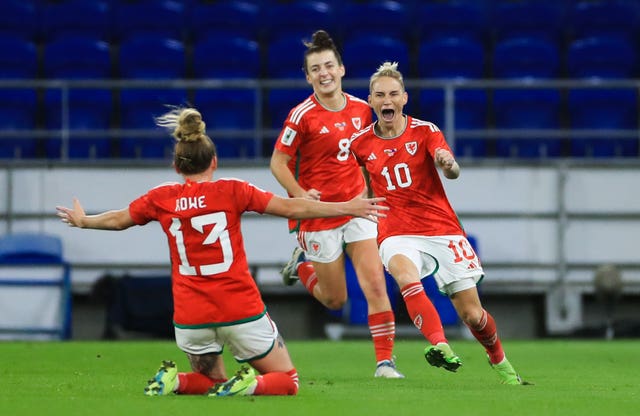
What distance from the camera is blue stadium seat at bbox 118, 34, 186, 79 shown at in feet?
53.5

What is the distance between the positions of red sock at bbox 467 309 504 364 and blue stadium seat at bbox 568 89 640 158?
771 centimetres

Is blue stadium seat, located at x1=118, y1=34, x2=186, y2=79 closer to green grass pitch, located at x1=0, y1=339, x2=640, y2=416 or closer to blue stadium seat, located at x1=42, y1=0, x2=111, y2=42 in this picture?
blue stadium seat, located at x1=42, y1=0, x2=111, y2=42

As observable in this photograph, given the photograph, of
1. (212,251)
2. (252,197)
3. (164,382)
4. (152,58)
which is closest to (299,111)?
(252,197)

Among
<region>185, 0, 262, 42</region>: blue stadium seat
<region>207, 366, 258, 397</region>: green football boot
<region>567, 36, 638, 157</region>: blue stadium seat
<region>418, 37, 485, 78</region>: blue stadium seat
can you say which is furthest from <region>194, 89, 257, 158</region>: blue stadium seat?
<region>207, 366, 258, 397</region>: green football boot

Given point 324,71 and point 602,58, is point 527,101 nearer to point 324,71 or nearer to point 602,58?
point 602,58

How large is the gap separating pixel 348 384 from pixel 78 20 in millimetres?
10241

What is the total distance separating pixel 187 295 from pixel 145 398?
1.96ft

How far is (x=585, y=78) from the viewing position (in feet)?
53.6

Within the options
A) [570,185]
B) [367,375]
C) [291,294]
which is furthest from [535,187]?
[367,375]

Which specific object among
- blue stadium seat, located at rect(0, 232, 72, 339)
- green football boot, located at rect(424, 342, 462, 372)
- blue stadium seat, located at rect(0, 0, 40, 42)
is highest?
blue stadium seat, located at rect(0, 0, 40, 42)

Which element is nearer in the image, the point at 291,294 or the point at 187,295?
the point at 187,295

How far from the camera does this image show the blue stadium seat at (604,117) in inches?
621

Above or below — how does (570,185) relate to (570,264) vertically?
above

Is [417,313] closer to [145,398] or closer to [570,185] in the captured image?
[145,398]
